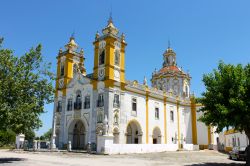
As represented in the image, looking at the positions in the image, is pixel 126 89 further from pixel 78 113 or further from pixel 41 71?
pixel 41 71

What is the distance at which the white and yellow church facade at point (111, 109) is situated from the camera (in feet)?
113

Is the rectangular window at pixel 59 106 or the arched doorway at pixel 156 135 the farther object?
the arched doorway at pixel 156 135

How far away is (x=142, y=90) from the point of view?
39.4m

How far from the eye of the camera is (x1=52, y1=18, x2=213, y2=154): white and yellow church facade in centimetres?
3444

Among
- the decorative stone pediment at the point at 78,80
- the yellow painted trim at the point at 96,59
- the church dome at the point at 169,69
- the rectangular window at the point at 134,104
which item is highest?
the church dome at the point at 169,69

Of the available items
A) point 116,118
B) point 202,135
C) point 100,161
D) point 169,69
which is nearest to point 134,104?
point 116,118

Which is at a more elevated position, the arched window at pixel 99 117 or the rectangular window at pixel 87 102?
the rectangular window at pixel 87 102

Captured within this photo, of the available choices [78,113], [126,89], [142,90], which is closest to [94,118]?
[78,113]

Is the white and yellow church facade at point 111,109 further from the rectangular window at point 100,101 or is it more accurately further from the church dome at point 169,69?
the church dome at point 169,69

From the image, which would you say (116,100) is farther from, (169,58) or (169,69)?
(169,58)

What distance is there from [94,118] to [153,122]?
963 centimetres

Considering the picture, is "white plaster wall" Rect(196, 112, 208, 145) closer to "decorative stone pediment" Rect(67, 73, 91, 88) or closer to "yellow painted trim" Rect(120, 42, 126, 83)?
"yellow painted trim" Rect(120, 42, 126, 83)

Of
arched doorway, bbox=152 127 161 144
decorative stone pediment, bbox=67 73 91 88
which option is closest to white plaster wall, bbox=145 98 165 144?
arched doorway, bbox=152 127 161 144

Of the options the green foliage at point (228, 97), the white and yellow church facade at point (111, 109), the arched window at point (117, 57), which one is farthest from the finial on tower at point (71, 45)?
the green foliage at point (228, 97)
